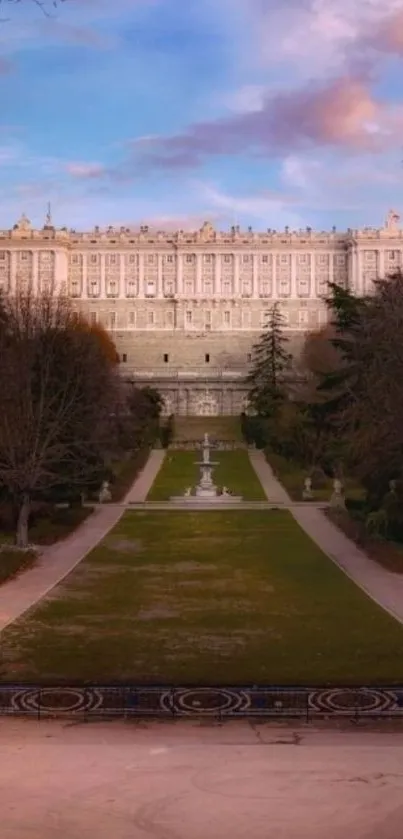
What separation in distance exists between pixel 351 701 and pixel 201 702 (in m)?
1.80

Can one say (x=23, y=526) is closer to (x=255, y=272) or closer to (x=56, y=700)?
(x=56, y=700)

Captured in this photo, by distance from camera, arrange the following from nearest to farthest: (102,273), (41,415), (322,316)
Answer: (41,415), (322,316), (102,273)

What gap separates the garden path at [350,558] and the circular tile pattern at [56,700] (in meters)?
7.20

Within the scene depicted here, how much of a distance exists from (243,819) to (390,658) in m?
6.19

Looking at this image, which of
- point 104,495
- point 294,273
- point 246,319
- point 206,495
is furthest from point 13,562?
point 294,273

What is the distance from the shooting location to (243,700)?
12305 millimetres

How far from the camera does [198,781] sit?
9.99 m

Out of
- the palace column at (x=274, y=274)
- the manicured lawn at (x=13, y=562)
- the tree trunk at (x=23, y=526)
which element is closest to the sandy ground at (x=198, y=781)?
the manicured lawn at (x=13, y=562)

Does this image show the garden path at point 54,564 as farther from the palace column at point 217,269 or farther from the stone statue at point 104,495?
the palace column at point 217,269

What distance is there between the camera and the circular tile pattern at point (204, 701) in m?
12.2

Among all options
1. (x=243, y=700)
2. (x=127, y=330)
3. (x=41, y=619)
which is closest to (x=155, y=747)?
(x=243, y=700)

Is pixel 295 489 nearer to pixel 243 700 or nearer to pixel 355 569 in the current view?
pixel 355 569

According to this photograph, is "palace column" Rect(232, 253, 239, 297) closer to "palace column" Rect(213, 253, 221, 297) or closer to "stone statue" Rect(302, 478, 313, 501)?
"palace column" Rect(213, 253, 221, 297)

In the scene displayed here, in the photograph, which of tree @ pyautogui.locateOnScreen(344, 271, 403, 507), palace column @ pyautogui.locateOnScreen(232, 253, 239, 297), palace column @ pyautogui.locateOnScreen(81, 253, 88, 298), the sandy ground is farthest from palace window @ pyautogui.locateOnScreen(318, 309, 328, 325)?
the sandy ground
